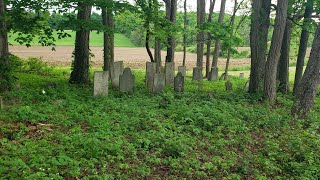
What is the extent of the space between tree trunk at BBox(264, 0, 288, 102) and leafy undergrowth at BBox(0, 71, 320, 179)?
6.03 feet

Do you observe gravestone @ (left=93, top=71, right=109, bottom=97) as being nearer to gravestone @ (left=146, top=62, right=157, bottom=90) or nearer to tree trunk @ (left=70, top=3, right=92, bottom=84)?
tree trunk @ (left=70, top=3, right=92, bottom=84)

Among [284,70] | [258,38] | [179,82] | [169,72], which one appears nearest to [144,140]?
[179,82]

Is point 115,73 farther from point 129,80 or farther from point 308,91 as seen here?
point 308,91

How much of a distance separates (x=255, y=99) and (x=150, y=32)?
4908 mm

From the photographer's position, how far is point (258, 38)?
42.1 ft

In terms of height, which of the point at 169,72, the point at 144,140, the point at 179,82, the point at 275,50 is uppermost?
the point at 275,50

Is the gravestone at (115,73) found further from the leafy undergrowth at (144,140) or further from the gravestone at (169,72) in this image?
the leafy undergrowth at (144,140)

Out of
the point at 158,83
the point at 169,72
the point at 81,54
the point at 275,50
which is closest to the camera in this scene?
the point at 275,50

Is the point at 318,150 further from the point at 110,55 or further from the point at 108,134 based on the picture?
the point at 110,55

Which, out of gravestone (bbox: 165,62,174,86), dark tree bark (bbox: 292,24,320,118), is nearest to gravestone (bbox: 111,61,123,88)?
gravestone (bbox: 165,62,174,86)

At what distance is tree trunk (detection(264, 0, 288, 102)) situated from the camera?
37.4 feet

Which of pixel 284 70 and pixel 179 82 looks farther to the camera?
pixel 284 70

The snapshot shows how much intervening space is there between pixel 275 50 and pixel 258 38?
4.49 feet

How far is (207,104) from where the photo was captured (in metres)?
10.6
